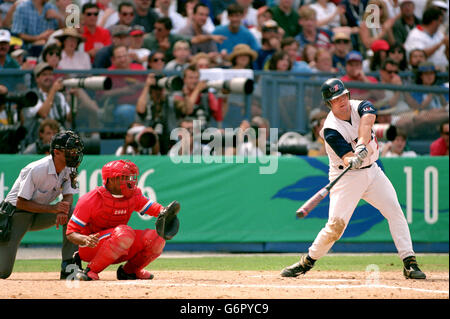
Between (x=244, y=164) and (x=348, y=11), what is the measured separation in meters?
7.13

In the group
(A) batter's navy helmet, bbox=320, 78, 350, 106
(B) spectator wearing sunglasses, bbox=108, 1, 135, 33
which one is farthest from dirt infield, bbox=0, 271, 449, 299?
(B) spectator wearing sunglasses, bbox=108, 1, 135, 33

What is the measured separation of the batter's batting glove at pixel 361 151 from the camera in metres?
7.68

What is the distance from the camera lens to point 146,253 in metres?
7.79

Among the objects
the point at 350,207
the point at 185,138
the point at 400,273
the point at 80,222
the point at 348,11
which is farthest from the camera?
the point at 348,11

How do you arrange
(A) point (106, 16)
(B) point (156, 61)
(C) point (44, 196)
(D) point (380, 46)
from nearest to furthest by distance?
1. (C) point (44, 196)
2. (B) point (156, 61)
3. (A) point (106, 16)
4. (D) point (380, 46)

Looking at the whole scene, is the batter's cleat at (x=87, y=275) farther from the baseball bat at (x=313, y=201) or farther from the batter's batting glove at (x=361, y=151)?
the batter's batting glove at (x=361, y=151)

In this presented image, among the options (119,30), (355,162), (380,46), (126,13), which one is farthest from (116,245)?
(380,46)

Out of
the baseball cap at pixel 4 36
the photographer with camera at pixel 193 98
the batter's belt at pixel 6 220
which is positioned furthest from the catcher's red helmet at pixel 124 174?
the baseball cap at pixel 4 36

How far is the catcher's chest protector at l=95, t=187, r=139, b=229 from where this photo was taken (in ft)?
25.1

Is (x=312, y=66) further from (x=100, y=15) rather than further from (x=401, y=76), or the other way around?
(x=100, y=15)

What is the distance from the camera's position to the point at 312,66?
15.3 m

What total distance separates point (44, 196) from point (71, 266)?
87 centimetres

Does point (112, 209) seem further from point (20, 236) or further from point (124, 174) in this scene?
point (20, 236)

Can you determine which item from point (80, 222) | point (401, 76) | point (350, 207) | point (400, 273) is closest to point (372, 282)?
point (350, 207)
